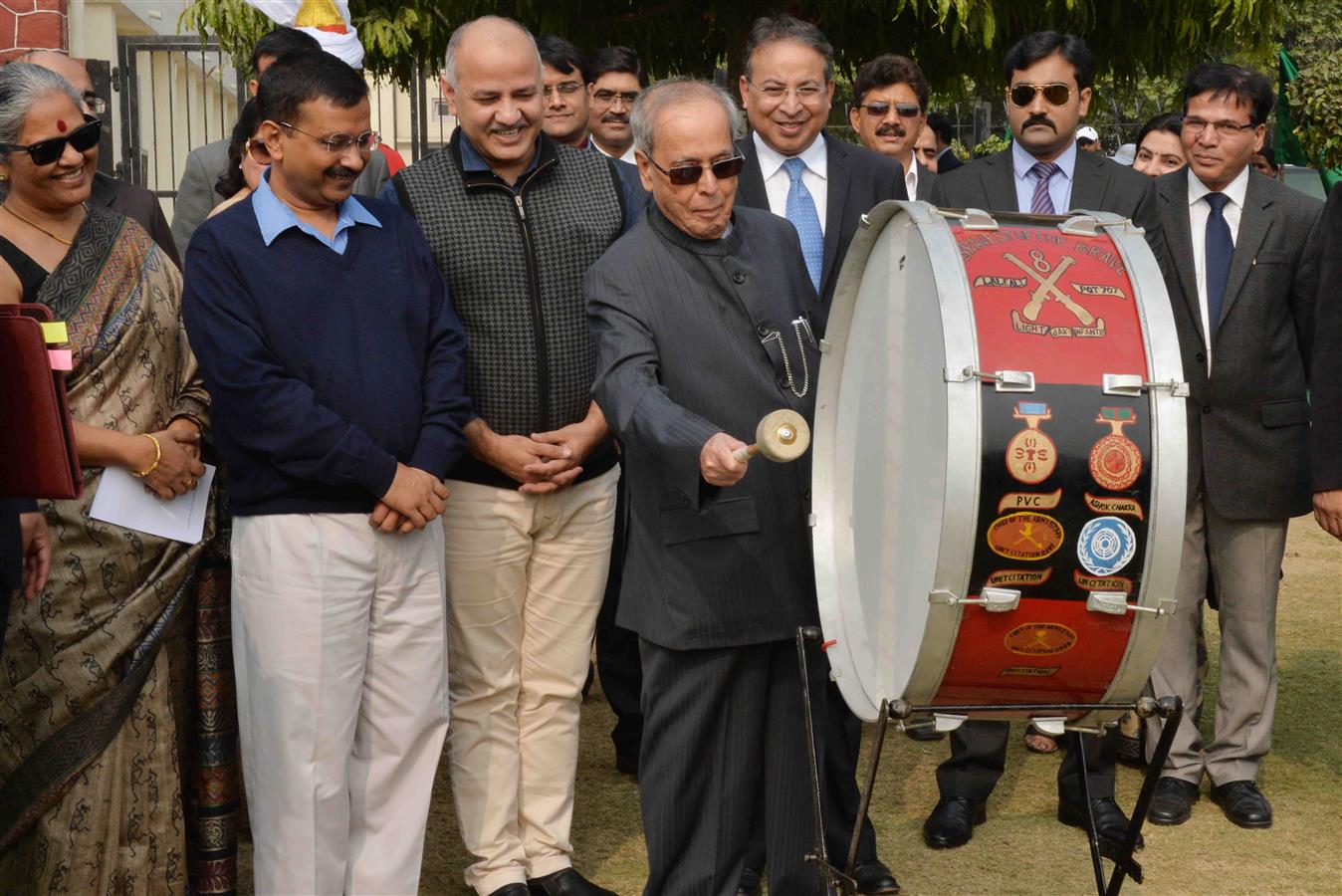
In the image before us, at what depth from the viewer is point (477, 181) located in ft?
14.6

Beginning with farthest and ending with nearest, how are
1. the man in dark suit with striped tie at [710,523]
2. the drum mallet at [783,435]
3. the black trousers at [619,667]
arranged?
the black trousers at [619,667], the man in dark suit with striped tie at [710,523], the drum mallet at [783,435]

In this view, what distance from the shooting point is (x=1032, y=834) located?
5.14m

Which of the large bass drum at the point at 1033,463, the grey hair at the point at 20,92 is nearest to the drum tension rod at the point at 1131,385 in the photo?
the large bass drum at the point at 1033,463

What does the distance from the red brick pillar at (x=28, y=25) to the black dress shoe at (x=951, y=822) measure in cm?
734

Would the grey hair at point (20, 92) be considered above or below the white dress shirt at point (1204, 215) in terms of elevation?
above

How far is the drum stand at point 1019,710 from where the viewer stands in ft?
11.5

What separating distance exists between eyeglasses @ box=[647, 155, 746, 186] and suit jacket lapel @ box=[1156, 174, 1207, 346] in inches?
77.7

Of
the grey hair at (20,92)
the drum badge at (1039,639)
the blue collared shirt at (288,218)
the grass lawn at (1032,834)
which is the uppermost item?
the grey hair at (20,92)

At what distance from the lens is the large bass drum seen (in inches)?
130

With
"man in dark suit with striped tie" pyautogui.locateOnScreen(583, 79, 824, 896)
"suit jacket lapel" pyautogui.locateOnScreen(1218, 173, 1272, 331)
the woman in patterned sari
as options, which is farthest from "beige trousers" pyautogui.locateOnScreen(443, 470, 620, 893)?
"suit jacket lapel" pyautogui.locateOnScreen(1218, 173, 1272, 331)

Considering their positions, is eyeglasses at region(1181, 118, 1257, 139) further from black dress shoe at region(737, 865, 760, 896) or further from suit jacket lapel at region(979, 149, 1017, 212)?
black dress shoe at region(737, 865, 760, 896)

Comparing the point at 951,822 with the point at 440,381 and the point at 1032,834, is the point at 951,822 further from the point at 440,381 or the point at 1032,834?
the point at 440,381

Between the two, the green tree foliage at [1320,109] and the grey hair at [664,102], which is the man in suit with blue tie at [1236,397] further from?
the green tree foliage at [1320,109]

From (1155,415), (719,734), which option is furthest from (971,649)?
(719,734)
